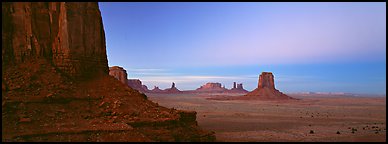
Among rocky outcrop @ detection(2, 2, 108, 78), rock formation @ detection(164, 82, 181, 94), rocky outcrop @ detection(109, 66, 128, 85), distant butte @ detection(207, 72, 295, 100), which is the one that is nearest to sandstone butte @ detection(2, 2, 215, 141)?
rocky outcrop @ detection(2, 2, 108, 78)

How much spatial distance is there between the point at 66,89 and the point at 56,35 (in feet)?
10.4

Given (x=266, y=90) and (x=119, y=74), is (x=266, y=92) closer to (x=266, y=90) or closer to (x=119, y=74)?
(x=266, y=90)

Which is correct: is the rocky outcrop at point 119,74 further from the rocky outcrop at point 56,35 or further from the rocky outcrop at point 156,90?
the rocky outcrop at point 156,90

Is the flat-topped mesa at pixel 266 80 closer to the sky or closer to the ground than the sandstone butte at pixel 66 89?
closer to the sky

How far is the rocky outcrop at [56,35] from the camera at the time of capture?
15.6 metres

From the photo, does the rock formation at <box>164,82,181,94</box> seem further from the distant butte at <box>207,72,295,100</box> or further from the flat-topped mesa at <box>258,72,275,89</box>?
the flat-topped mesa at <box>258,72,275,89</box>

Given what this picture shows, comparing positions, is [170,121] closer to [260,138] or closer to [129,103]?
[129,103]

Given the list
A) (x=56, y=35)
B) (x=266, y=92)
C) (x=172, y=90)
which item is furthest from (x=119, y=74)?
(x=172, y=90)

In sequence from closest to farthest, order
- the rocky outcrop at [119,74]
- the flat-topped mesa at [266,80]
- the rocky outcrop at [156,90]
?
the rocky outcrop at [119,74], the flat-topped mesa at [266,80], the rocky outcrop at [156,90]

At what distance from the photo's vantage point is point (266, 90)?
→ 104 metres

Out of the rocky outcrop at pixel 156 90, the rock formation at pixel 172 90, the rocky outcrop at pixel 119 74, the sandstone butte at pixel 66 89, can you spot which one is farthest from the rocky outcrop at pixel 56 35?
the rock formation at pixel 172 90

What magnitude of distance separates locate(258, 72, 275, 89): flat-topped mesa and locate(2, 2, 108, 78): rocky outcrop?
90449 mm

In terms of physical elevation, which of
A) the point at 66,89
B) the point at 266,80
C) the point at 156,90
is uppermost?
the point at 266,80

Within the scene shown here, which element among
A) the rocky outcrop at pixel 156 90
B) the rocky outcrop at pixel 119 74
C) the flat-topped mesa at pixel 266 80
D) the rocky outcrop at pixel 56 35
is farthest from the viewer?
the rocky outcrop at pixel 156 90
